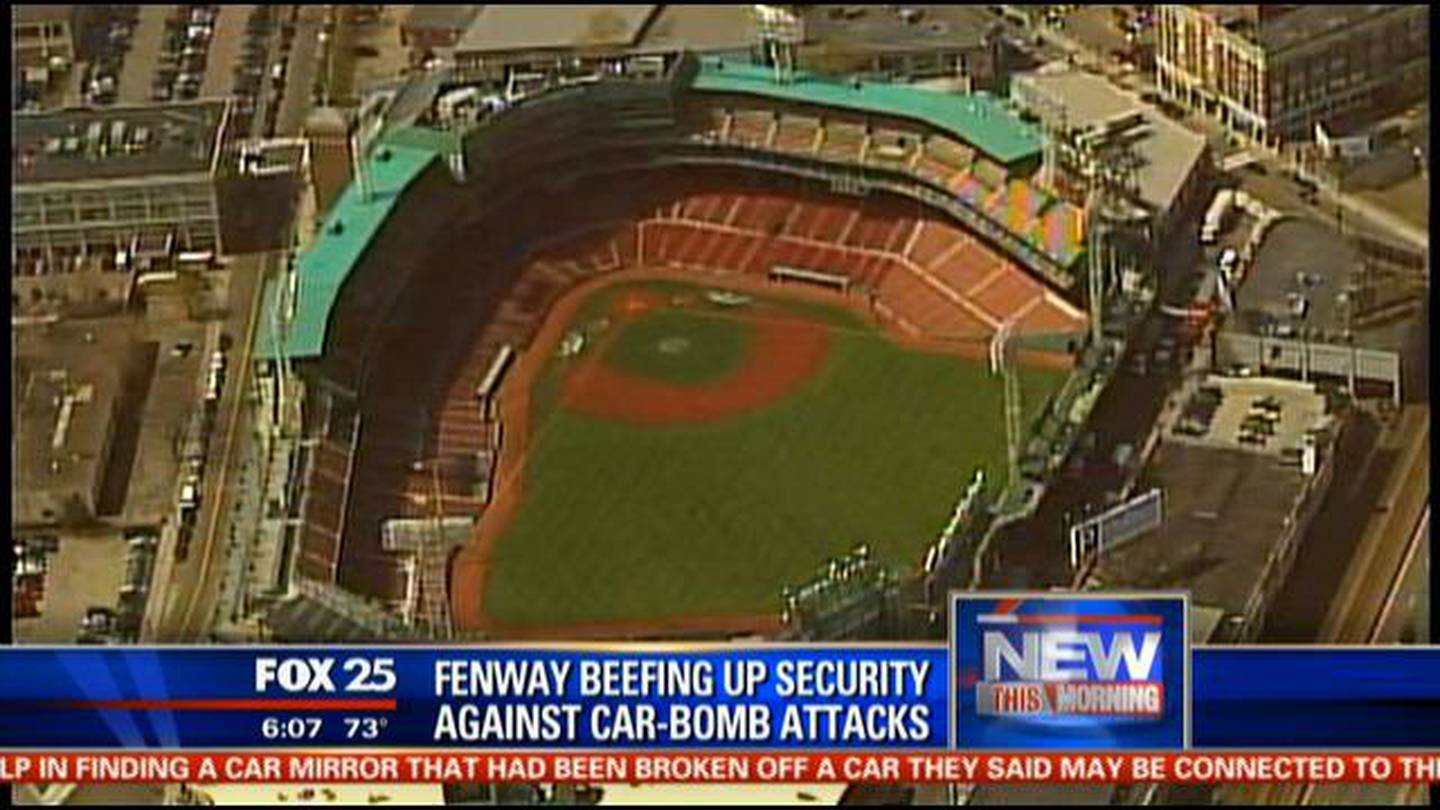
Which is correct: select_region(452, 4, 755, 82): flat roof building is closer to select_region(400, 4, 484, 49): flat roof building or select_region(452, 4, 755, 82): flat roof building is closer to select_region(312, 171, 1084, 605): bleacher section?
select_region(400, 4, 484, 49): flat roof building

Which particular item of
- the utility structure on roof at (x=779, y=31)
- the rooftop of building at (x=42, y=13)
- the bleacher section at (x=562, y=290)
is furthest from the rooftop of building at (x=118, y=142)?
the utility structure on roof at (x=779, y=31)

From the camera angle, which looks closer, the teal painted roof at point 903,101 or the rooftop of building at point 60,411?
the rooftop of building at point 60,411

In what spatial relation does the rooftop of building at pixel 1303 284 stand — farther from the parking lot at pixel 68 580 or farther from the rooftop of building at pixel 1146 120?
the parking lot at pixel 68 580

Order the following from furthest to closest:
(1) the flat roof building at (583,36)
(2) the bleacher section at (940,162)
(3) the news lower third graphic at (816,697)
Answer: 1. (1) the flat roof building at (583,36)
2. (2) the bleacher section at (940,162)
3. (3) the news lower third graphic at (816,697)

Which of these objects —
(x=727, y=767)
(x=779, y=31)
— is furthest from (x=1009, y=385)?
(x=727, y=767)

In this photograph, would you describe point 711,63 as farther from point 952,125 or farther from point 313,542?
point 313,542

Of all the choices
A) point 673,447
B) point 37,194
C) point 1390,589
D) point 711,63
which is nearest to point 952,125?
point 711,63
